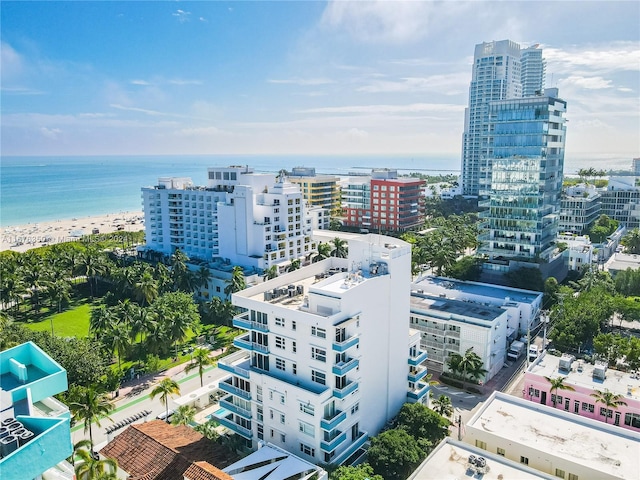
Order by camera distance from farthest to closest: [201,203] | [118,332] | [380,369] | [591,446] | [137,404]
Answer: [201,203] < [118,332] < [137,404] < [380,369] < [591,446]

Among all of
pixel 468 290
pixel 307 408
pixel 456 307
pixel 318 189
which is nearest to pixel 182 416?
pixel 307 408

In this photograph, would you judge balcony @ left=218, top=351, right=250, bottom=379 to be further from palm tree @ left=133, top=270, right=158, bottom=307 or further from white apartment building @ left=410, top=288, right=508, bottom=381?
palm tree @ left=133, top=270, right=158, bottom=307

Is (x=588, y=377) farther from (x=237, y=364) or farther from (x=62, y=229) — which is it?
(x=62, y=229)

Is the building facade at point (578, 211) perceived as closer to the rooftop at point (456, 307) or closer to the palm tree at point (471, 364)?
the rooftop at point (456, 307)

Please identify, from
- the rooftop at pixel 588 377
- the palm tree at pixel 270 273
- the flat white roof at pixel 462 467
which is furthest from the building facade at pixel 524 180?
the flat white roof at pixel 462 467

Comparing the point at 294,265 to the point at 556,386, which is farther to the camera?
the point at 294,265

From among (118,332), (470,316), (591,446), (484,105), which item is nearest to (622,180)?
(484,105)

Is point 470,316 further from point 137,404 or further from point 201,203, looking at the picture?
point 201,203
